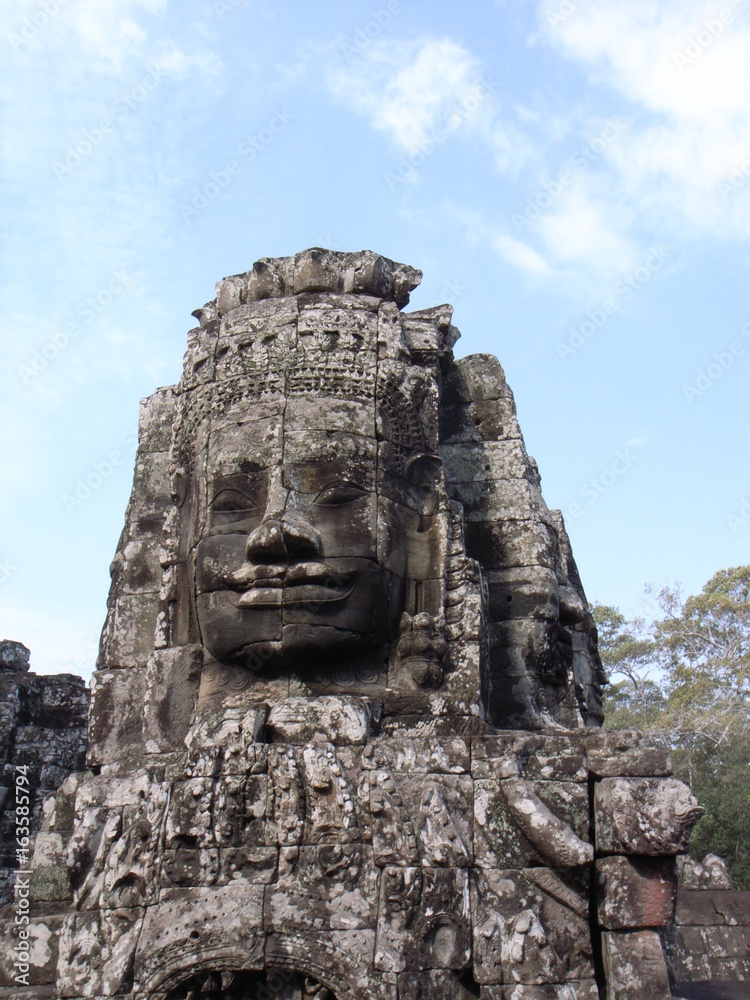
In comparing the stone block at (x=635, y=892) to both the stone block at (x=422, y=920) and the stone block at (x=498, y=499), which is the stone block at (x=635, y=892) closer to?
the stone block at (x=422, y=920)

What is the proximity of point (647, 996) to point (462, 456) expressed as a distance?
3949 millimetres

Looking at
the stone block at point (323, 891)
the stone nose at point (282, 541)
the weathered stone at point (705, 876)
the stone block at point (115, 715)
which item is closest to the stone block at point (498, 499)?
the stone nose at point (282, 541)

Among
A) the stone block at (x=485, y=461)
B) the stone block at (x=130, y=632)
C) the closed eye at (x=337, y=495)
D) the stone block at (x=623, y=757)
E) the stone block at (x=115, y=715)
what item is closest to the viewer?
the stone block at (x=623, y=757)

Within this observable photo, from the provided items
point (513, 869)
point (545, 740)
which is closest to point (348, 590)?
point (545, 740)

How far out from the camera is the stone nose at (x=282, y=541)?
5.80m

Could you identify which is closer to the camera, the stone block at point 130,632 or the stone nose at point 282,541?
the stone nose at point 282,541

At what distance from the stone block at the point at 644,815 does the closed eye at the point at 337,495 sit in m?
2.19

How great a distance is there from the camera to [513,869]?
5.14 meters

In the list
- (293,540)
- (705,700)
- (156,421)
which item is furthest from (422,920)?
(705,700)

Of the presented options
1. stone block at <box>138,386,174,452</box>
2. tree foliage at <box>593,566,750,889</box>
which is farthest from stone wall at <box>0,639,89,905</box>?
tree foliage at <box>593,566,750,889</box>

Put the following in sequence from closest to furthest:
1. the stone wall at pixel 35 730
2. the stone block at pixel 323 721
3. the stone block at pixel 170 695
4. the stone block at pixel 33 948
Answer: the stone block at pixel 323 721 → the stone block at pixel 33 948 → the stone block at pixel 170 695 → the stone wall at pixel 35 730

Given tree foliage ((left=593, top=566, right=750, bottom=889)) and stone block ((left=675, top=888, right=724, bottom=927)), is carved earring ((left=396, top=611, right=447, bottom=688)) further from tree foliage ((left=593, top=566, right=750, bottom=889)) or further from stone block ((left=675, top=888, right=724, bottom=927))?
tree foliage ((left=593, top=566, right=750, bottom=889))

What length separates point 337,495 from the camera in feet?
20.1

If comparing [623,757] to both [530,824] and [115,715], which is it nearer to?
[530,824]
